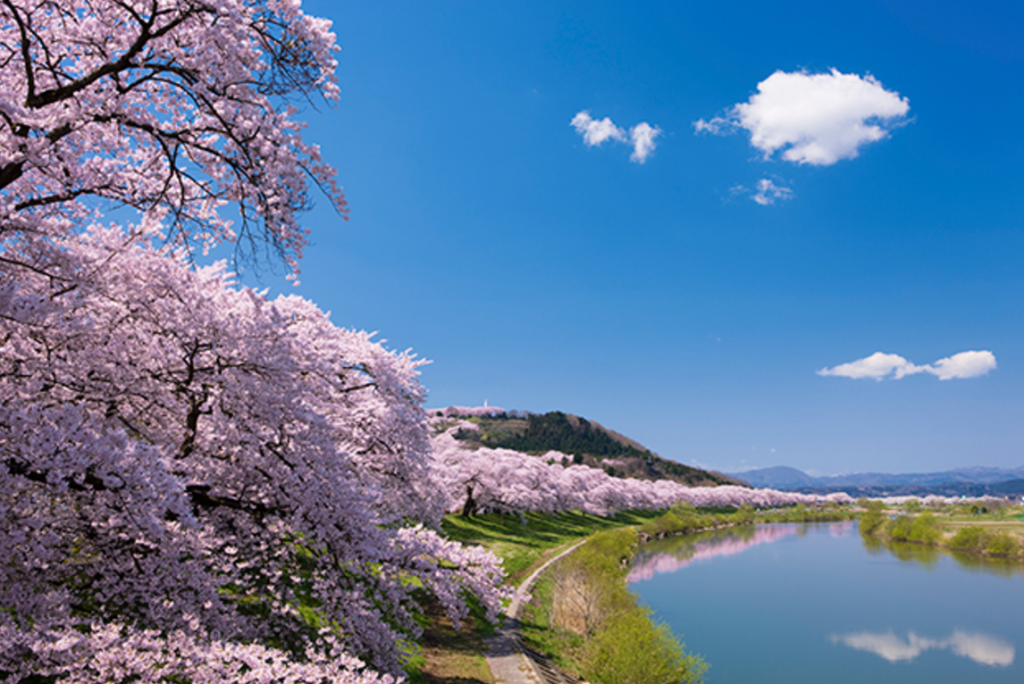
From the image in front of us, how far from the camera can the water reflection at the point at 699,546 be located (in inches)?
2011

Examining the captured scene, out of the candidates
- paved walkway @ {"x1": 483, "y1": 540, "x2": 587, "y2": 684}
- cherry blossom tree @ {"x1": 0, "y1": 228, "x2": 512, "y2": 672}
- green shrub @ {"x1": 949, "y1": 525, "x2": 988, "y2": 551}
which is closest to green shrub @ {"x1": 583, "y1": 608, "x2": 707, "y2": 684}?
paved walkway @ {"x1": 483, "y1": 540, "x2": 587, "y2": 684}

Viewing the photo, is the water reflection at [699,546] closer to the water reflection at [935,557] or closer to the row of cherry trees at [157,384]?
the water reflection at [935,557]

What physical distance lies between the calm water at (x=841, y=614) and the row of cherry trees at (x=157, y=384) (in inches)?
815

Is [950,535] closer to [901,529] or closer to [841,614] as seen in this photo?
[901,529]

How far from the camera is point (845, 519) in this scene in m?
118

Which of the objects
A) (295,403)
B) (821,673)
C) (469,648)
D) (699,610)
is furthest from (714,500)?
(295,403)

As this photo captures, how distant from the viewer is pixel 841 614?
115 ft

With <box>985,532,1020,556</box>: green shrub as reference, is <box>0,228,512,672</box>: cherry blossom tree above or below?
above

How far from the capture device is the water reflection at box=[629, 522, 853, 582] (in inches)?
2011

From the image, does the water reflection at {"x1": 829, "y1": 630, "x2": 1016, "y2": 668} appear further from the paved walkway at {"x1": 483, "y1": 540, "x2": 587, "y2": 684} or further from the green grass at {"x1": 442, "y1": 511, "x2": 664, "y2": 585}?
the paved walkway at {"x1": 483, "y1": 540, "x2": 587, "y2": 684}

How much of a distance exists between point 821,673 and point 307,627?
2366cm

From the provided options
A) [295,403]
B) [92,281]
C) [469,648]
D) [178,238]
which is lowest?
[469,648]

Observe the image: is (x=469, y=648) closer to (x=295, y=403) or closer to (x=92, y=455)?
(x=295, y=403)

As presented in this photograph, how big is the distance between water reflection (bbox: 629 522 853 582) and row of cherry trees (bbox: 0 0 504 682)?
38.8m
